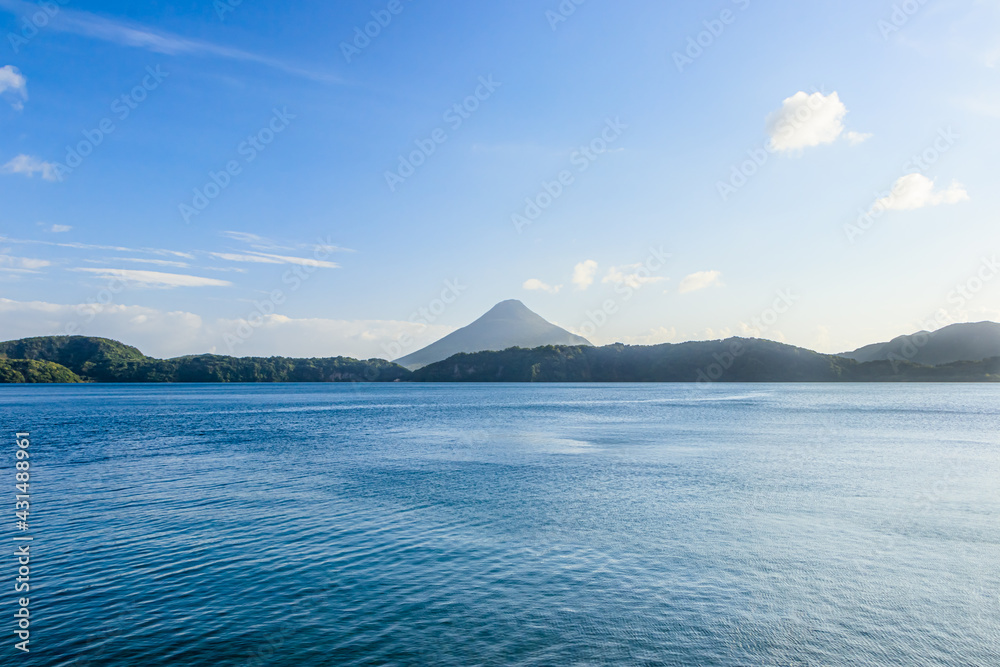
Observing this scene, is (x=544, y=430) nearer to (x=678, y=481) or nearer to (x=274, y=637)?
(x=678, y=481)

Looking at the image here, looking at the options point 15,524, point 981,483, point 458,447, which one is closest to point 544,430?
point 458,447

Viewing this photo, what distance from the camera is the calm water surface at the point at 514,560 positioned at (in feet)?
36.0

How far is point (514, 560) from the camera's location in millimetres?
15961

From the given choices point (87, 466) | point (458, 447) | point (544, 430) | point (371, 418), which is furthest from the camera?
point (371, 418)

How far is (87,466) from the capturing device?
32.7 m

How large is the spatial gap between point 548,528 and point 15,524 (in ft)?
61.9

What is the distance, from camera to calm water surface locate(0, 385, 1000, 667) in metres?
11.0

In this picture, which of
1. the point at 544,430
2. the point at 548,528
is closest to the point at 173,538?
the point at 548,528

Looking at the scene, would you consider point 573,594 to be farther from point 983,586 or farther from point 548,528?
point 983,586

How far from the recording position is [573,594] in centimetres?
1339

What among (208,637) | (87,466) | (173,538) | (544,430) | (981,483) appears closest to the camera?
(208,637)

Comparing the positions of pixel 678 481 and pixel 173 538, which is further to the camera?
pixel 678 481

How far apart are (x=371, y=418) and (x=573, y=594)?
62.3 metres

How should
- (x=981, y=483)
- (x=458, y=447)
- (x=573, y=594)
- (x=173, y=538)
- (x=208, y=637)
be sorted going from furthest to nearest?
(x=458, y=447), (x=981, y=483), (x=173, y=538), (x=573, y=594), (x=208, y=637)
